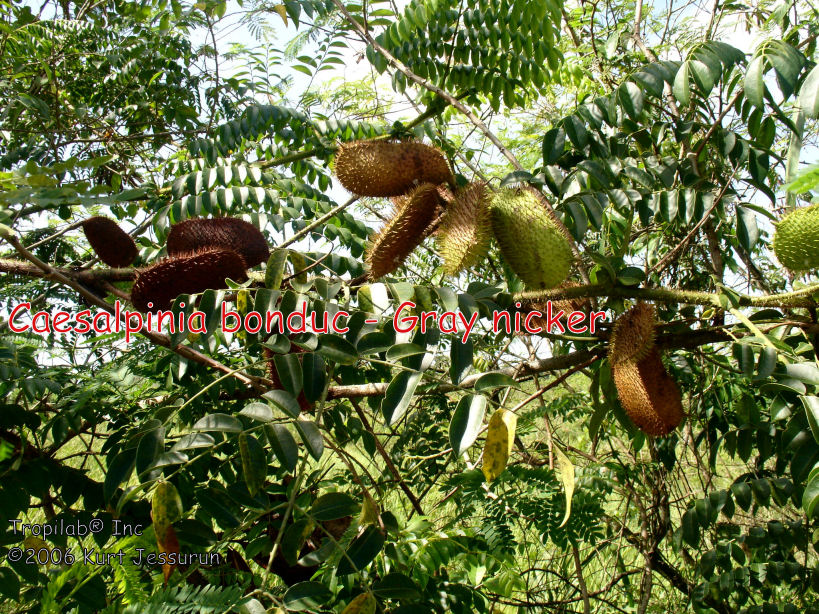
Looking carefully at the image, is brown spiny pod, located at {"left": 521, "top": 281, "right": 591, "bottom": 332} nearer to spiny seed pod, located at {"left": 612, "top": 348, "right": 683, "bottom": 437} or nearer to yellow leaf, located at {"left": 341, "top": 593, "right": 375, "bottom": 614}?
spiny seed pod, located at {"left": 612, "top": 348, "right": 683, "bottom": 437}

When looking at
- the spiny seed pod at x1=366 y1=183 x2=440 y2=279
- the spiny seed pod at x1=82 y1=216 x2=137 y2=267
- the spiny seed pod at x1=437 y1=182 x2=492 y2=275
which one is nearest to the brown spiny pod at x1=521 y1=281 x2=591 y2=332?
the spiny seed pod at x1=437 y1=182 x2=492 y2=275

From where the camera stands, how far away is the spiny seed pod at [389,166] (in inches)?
56.8

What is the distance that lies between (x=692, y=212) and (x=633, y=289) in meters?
0.32

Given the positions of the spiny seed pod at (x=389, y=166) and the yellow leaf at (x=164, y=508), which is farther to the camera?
the spiny seed pod at (x=389, y=166)

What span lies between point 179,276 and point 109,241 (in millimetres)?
319

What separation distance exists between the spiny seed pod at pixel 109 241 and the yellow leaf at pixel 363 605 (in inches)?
39.7

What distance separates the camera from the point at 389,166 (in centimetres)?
144

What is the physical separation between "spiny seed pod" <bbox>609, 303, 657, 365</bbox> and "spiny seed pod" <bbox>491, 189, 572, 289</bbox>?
0.20 metres

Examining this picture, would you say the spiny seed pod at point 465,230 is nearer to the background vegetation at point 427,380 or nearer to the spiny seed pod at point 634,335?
the background vegetation at point 427,380

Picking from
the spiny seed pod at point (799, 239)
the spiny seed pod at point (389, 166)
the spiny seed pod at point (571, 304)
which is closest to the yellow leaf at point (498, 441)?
the spiny seed pod at point (571, 304)

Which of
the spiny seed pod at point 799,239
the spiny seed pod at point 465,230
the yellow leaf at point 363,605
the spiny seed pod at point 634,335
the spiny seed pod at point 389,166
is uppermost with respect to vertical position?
the spiny seed pod at point 389,166

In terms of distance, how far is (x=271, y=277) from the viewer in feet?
4.09

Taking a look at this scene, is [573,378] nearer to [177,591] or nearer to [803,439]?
[803,439]

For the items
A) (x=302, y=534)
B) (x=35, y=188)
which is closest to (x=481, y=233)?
(x=302, y=534)
